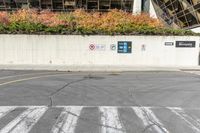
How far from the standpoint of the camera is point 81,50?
3083 centimetres

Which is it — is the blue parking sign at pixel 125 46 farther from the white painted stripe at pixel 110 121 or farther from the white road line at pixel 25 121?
the white road line at pixel 25 121

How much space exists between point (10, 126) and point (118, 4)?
1593 inches

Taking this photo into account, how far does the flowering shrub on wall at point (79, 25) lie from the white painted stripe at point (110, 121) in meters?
19.4

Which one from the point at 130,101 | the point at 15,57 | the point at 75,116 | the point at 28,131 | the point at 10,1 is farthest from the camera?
the point at 10,1

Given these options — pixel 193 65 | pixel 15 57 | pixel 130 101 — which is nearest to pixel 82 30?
pixel 15 57

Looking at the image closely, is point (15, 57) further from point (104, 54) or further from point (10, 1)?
point (10, 1)

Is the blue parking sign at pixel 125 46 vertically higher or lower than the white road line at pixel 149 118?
higher

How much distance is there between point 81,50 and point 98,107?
736 inches

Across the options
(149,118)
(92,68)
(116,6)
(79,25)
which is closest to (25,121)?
(149,118)

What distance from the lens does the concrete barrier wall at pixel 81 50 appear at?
3059 cm

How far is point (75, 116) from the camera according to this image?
35.5 ft

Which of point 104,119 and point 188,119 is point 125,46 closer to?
point 188,119

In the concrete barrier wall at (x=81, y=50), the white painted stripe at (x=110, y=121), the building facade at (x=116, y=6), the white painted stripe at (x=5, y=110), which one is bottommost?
the white painted stripe at (x=110, y=121)

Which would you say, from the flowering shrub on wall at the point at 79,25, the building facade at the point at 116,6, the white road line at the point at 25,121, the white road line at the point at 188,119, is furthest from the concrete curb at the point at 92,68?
the white road line at the point at 25,121
